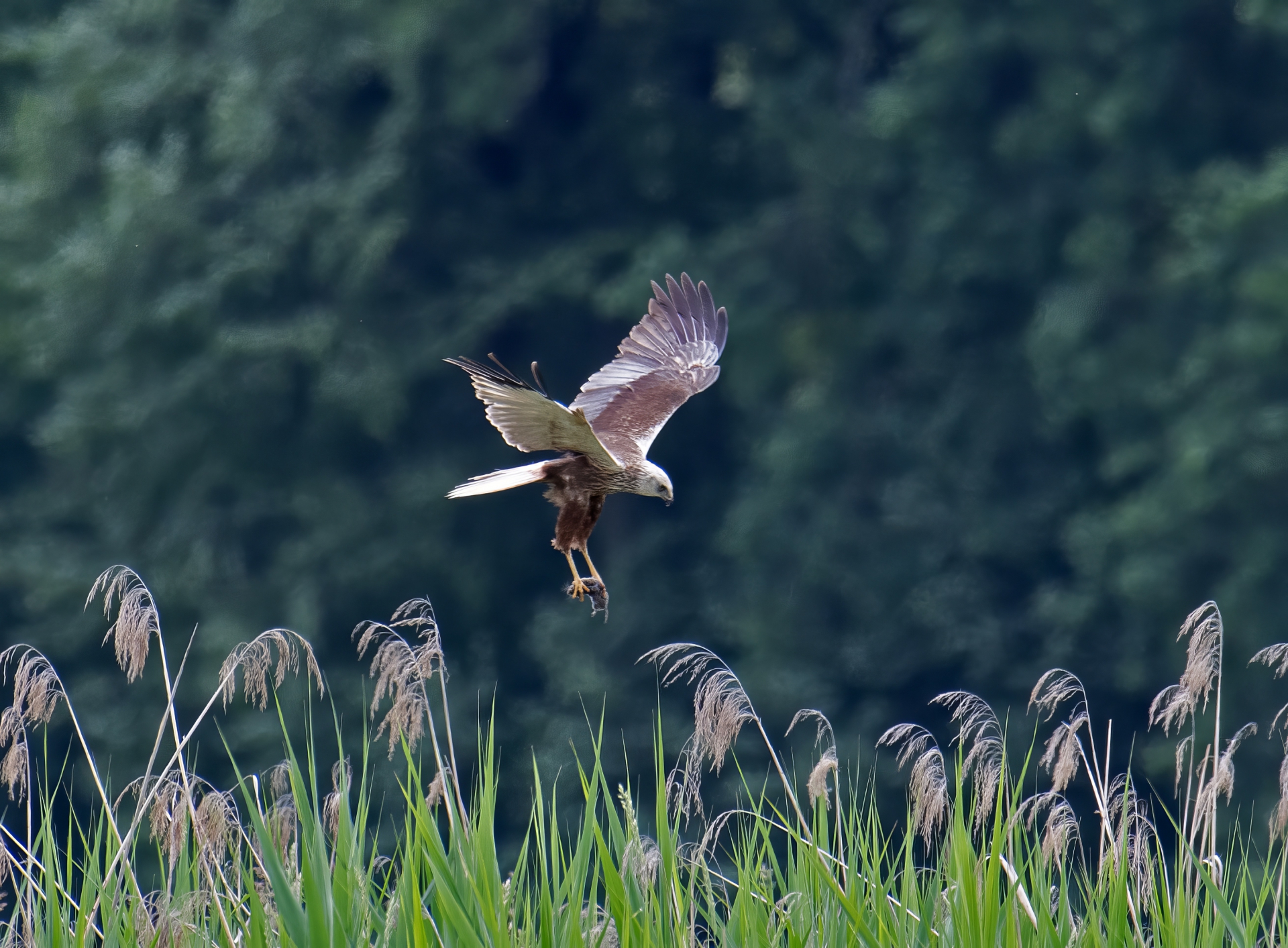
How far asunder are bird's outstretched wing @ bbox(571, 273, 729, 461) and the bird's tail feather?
0.97m

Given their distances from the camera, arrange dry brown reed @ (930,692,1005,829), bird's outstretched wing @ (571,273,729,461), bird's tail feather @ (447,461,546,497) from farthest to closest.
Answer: bird's outstretched wing @ (571,273,729,461) < bird's tail feather @ (447,461,546,497) < dry brown reed @ (930,692,1005,829)

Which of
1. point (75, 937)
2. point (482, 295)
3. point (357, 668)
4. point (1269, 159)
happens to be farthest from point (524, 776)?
point (75, 937)

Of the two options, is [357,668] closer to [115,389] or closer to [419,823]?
[115,389]

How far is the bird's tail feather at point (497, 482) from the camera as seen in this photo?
4453 millimetres

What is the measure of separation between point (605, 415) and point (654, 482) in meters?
0.77

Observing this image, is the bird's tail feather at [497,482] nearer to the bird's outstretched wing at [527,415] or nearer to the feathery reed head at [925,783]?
the bird's outstretched wing at [527,415]

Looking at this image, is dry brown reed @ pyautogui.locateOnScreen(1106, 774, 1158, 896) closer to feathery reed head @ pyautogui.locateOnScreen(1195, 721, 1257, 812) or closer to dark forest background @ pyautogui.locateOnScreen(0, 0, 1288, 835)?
feathery reed head @ pyautogui.locateOnScreen(1195, 721, 1257, 812)

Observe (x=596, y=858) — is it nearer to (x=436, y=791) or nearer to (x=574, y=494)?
(x=436, y=791)

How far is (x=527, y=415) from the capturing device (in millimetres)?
4336

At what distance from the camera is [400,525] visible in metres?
14.2

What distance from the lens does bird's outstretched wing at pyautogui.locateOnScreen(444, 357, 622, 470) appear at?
418 centimetres

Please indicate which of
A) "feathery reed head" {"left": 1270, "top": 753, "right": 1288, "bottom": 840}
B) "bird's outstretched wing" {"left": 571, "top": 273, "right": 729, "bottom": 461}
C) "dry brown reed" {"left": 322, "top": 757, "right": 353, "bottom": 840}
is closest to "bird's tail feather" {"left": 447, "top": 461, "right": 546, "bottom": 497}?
"bird's outstretched wing" {"left": 571, "top": 273, "right": 729, "bottom": 461}

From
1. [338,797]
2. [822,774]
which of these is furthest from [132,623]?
[822,774]

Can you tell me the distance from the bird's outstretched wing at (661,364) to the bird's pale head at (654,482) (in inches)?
18.6
